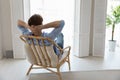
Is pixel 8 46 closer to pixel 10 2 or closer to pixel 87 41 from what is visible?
pixel 10 2

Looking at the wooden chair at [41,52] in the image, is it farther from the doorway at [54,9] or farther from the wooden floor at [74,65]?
the doorway at [54,9]

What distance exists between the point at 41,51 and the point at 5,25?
4.55ft

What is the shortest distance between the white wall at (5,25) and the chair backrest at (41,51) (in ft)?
3.65

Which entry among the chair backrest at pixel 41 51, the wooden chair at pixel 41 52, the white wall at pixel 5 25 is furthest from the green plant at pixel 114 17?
the white wall at pixel 5 25

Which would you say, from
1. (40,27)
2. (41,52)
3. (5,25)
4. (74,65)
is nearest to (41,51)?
(41,52)

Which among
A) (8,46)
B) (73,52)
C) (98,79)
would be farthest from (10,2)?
(98,79)

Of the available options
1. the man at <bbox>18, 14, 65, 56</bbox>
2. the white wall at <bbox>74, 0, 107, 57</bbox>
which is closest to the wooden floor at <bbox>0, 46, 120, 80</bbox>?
the white wall at <bbox>74, 0, 107, 57</bbox>

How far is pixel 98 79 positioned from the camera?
105 inches

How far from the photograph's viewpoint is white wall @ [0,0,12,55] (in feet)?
11.5

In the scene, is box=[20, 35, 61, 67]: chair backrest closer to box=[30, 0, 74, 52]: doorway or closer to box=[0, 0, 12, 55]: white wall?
box=[0, 0, 12, 55]: white wall

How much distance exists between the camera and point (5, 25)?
3.62 m

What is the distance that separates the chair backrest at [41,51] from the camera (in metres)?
2.54

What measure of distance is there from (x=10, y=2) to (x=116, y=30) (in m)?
2.55

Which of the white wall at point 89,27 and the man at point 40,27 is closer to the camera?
the man at point 40,27
